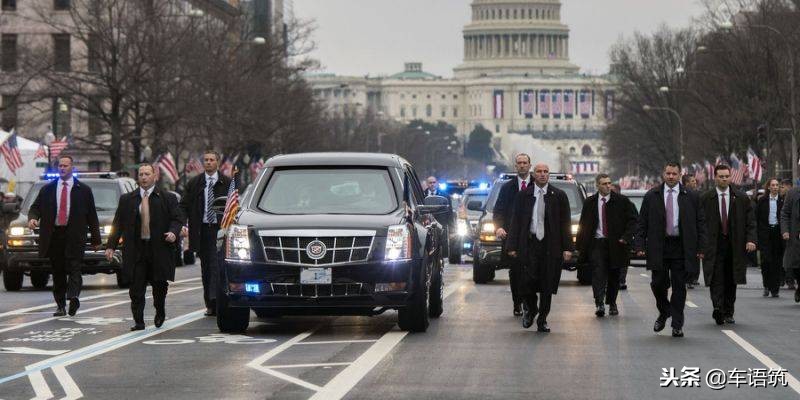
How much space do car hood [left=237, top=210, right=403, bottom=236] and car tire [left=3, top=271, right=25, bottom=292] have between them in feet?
35.7

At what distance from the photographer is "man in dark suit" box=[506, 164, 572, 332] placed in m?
18.4

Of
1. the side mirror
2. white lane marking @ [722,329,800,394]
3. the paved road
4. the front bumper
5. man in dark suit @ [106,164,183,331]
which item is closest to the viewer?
the paved road

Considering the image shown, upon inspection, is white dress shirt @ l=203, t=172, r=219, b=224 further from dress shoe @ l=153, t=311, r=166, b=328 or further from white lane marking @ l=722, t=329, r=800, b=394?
white lane marking @ l=722, t=329, r=800, b=394

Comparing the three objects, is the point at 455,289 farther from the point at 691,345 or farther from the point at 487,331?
the point at 691,345

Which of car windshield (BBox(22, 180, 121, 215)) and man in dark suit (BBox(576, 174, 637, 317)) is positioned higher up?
car windshield (BBox(22, 180, 121, 215))

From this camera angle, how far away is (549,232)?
60.3ft

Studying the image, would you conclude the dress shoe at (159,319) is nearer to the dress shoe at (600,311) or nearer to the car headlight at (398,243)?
the car headlight at (398,243)

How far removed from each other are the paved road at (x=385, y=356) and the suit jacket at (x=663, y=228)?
2.43ft

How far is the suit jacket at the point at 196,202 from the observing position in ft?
66.4

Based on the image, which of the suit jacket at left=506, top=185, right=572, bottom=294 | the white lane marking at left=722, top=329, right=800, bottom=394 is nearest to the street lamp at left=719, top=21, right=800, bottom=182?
the suit jacket at left=506, top=185, right=572, bottom=294

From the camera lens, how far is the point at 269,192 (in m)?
18.5

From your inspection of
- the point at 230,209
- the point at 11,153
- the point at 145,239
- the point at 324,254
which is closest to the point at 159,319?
the point at 145,239

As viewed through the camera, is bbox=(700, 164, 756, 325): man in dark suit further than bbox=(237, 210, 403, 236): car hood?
Yes

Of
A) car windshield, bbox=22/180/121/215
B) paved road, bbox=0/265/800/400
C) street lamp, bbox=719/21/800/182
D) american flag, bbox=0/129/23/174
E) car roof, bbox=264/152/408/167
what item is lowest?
paved road, bbox=0/265/800/400
